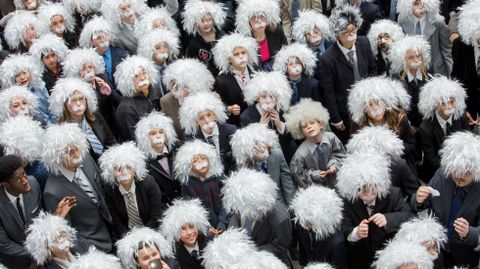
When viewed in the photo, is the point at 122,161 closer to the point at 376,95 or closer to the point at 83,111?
the point at 83,111

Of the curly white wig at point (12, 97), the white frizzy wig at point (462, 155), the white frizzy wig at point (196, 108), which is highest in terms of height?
the curly white wig at point (12, 97)

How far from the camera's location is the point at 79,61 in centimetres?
736

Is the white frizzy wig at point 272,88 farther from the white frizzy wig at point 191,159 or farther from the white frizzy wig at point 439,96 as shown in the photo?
the white frizzy wig at point 439,96

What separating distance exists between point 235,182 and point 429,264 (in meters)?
1.65

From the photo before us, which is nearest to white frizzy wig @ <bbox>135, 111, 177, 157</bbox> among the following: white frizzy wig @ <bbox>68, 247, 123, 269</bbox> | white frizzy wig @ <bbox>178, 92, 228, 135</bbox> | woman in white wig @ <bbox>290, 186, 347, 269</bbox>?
white frizzy wig @ <bbox>178, 92, 228, 135</bbox>

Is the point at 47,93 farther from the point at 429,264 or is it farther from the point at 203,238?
the point at 429,264

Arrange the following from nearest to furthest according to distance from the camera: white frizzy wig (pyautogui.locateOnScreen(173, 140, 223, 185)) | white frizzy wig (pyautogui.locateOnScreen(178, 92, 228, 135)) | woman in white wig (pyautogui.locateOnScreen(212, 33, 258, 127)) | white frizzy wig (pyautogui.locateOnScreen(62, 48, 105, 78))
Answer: white frizzy wig (pyautogui.locateOnScreen(173, 140, 223, 185)) < white frizzy wig (pyautogui.locateOnScreen(178, 92, 228, 135)) < woman in white wig (pyautogui.locateOnScreen(212, 33, 258, 127)) < white frizzy wig (pyautogui.locateOnScreen(62, 48, 105, 78))

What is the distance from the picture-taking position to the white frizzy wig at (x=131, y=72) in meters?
7.07

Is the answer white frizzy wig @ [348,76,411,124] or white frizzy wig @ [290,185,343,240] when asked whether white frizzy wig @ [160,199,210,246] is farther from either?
white frizzy wig @ [348,76,411,124]

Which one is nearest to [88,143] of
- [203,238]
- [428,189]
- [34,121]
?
[34,121]

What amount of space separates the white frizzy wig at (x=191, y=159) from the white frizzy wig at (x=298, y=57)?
146 centimetres

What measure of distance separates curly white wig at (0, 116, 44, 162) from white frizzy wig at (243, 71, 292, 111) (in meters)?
2.03

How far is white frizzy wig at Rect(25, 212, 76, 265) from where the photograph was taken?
5395 mm

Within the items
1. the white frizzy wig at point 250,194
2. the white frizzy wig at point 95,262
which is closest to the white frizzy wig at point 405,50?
the white frizzy wig at point 250,194
